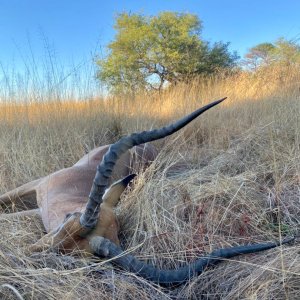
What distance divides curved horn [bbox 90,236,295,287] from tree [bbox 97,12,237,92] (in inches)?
501

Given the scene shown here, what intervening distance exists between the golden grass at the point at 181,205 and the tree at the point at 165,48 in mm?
9381

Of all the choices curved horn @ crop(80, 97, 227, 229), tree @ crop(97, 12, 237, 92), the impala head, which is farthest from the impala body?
tree @ crop(97, 12, 237, 92)

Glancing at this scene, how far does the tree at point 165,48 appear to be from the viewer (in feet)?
51.1

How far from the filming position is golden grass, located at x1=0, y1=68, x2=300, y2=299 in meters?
2.06

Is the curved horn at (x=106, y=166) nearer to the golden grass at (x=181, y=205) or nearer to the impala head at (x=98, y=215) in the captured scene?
the impala head at (x=98, y=215)

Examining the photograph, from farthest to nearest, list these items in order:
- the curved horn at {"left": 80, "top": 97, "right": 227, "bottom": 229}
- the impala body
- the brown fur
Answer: the impala body < the brown fur < the curved horn at {"left": 80, "top": 97, "right": 227, "bottom": 229}

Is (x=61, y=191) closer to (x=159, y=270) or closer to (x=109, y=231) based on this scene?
(x=109, y=231)

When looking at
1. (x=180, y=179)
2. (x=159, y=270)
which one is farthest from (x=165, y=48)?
(x=159, y=270)

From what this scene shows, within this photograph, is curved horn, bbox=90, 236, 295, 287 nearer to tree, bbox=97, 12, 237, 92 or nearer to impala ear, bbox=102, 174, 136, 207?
impala ear, bbox=102, 174, 136, 207

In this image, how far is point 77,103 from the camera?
20.5ft

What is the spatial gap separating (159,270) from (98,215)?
0.43m

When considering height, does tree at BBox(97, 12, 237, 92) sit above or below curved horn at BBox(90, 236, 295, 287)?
above

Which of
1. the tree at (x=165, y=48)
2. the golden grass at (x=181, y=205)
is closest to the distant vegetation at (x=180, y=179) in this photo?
the golden grass at (x=181, y=205)

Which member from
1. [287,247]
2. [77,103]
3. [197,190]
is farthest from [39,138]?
[287,247]
